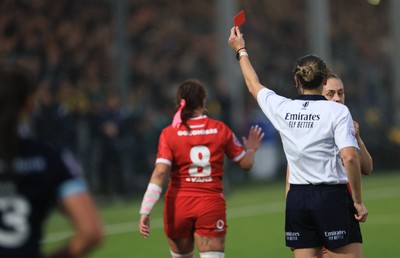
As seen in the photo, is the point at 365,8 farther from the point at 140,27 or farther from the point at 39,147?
the point at 39,147

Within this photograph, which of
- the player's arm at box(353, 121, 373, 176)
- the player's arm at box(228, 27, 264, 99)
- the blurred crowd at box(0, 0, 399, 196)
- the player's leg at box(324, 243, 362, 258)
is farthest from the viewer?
the blurred crowd at box(0, 0, 399, 196)

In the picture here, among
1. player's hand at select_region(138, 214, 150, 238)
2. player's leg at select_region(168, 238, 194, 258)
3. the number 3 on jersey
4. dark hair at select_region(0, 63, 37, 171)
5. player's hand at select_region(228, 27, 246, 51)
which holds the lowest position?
player's leg at select_region(168, 238, 194, 258)

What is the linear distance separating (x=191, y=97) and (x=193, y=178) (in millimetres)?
665

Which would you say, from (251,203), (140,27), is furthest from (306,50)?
(251,203)

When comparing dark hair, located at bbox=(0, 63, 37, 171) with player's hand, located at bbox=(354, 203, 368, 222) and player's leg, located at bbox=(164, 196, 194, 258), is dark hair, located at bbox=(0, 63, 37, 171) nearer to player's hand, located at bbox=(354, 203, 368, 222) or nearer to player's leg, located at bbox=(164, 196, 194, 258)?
player's hand, located at bbox=(354, 203, 368, 222)

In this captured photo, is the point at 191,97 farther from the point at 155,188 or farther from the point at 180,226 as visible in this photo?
the point at 180,226

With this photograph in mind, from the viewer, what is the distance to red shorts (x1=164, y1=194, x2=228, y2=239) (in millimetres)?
7609

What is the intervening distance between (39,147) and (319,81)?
278cm

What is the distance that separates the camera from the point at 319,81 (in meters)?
6.25

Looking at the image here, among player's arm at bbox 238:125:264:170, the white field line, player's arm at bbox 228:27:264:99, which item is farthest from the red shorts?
the white field line

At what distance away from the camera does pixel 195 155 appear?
7645 millimetres

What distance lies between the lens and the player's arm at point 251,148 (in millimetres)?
7918

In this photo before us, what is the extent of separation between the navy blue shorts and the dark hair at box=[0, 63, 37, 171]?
2855 mm

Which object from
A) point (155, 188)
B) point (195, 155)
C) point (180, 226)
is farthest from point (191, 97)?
point (180, 226)
